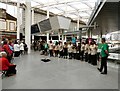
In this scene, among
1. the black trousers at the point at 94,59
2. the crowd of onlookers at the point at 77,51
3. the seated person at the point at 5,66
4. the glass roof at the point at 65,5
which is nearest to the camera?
the seated person at the point at 5,66

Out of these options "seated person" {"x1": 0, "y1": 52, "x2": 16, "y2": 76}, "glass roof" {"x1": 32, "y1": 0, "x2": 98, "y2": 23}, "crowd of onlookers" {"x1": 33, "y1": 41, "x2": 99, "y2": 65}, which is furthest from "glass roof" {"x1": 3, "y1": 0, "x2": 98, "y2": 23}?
"seated person" {"x1": 0, "y1": 52, "x2": 16, "y2": 76}

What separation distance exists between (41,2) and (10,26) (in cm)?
647

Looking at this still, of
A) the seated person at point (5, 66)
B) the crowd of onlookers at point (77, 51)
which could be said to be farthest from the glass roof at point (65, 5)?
the seated person at point (5, 66)

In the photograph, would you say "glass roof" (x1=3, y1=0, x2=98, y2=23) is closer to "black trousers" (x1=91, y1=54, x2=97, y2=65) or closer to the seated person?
"black trousers" (x1=91, y1=54, x2=97, y2=65)

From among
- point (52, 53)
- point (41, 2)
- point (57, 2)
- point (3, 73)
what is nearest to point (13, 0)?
point (41, 2)

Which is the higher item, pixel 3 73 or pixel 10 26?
pixel 10 26

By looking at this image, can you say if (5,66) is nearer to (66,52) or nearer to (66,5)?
(66,52)

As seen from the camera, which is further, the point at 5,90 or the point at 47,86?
the point at 47,86

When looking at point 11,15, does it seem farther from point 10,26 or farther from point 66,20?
point 66,20

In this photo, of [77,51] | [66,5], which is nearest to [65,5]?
[66,5]

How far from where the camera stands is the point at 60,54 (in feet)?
47.8

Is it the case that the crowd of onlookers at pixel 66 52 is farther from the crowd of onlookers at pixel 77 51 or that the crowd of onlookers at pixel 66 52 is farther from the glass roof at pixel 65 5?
the glass roof at pixel 65 5

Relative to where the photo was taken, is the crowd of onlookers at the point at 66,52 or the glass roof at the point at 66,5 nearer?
the crowd of onlookers at the point at 66,52

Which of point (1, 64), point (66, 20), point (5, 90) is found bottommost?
point (5, 90)
